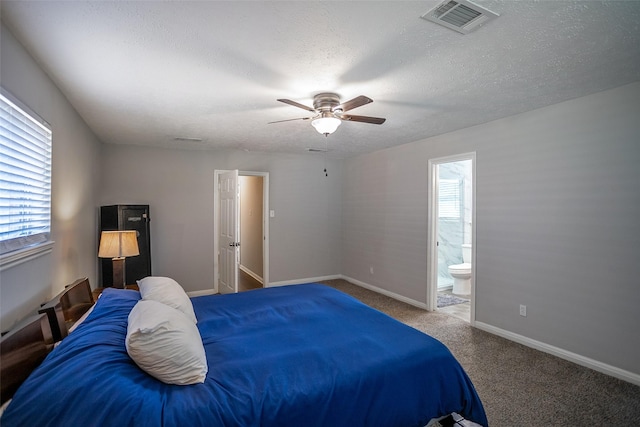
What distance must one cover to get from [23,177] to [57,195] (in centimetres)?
73

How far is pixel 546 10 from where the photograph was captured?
5.25ft

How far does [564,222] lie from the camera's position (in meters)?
3.02

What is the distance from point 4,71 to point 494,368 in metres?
4.00

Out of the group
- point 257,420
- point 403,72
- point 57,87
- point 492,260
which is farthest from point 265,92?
point 492,260

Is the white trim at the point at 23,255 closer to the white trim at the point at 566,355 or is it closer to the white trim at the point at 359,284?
the white trim at the point at 359,284

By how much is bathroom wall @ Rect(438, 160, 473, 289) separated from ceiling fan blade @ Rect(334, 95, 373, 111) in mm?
3639

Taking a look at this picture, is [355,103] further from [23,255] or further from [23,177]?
[23,255]

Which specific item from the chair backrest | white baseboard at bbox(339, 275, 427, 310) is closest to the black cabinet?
the chair backrest

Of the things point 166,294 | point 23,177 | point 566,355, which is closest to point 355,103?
point 166,294

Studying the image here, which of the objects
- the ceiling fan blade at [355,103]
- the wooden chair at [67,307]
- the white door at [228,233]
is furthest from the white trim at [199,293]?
the ceiling fan blade at [355,103]

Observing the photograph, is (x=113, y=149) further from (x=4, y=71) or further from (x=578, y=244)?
(x=578, y=244)

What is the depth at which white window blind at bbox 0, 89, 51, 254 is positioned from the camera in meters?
1.61

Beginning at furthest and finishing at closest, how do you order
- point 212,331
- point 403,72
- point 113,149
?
1. point 113,149
2. point 403,72
3. point 212,331

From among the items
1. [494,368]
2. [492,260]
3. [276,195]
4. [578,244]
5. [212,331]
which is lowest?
[494,368]
